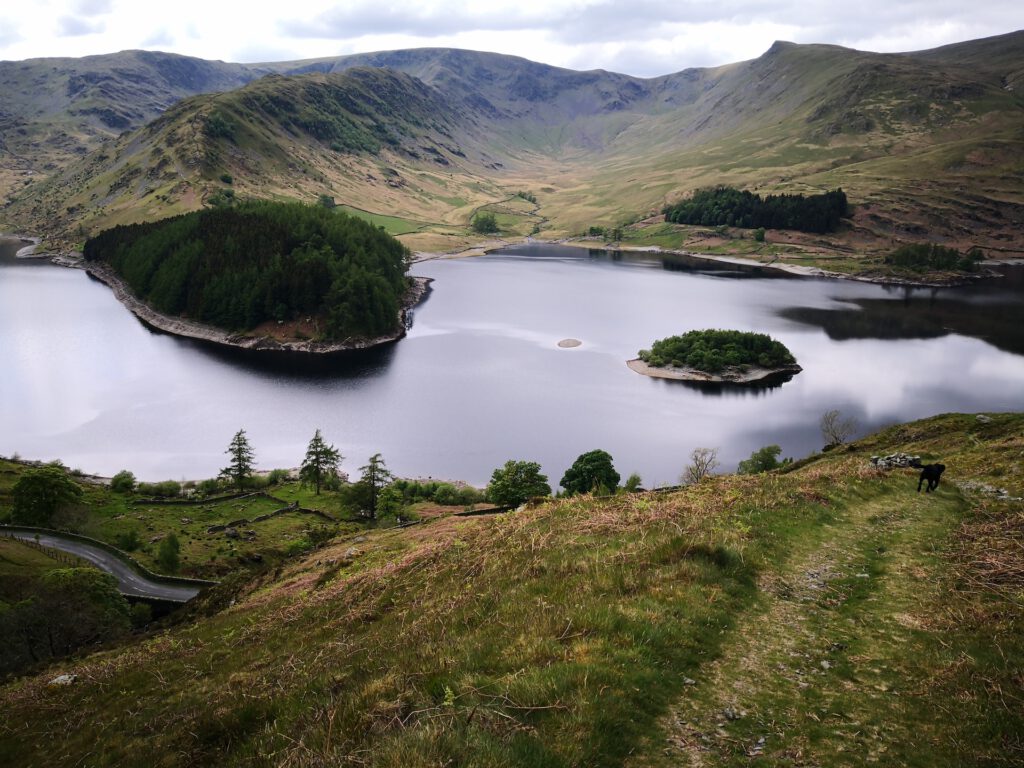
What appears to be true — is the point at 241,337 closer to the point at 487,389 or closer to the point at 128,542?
the point at 487,389

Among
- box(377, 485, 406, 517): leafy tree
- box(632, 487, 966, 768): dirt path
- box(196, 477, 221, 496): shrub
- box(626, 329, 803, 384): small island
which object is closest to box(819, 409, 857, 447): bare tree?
box(626, 329, 803, 384): small island

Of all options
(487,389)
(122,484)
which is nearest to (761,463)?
(487,389)

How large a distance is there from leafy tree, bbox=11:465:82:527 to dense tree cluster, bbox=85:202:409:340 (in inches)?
2856

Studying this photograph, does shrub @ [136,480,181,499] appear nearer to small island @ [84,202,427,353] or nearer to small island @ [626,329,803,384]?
small island @ [84,202,427,353]

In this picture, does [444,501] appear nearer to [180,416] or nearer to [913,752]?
[180,416]

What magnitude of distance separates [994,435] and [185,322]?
142 metres

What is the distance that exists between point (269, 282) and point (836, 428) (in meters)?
113

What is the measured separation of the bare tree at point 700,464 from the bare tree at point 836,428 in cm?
1531

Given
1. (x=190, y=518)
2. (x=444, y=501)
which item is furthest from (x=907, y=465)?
(x=190, y=518)

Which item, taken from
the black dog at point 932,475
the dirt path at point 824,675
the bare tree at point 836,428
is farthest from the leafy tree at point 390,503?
the bare tree at point 836,428

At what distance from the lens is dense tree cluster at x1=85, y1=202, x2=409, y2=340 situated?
127 metres

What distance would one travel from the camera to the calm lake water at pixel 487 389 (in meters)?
79.9

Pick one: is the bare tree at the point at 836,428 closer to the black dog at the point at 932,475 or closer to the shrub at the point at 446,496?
the shrub at the point at 446,496

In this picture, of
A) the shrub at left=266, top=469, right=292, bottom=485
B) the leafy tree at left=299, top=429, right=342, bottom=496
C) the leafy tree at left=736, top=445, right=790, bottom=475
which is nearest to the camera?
the leafy tree at left=736, top=445, right=790, bottom=475
